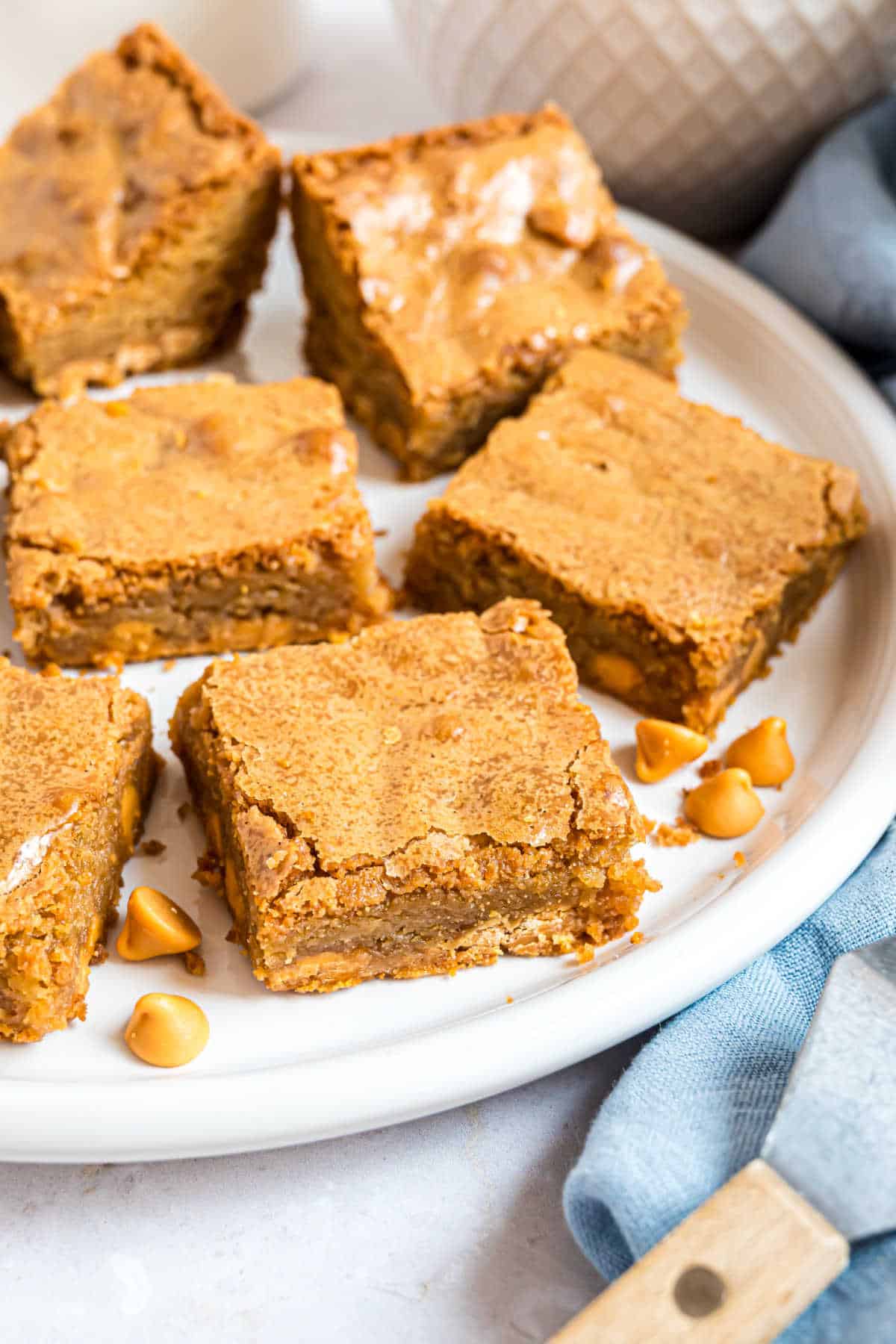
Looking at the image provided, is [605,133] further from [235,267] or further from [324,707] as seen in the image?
[324,707]

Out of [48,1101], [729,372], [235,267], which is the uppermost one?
[729,372]

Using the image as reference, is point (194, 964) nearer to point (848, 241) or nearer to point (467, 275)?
point (467, 275)

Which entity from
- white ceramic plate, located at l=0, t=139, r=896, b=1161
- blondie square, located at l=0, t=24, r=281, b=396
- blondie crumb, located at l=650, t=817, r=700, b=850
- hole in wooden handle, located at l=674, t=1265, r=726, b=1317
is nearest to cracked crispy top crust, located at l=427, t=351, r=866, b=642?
white ceramic plate, located at l=0, t=139, r=896, b=1161

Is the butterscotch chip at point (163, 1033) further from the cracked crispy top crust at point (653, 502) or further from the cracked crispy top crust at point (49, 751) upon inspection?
the cracked crispy top crust at point (653, 502)

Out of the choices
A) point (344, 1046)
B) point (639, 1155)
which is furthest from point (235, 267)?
point (639, 1155)

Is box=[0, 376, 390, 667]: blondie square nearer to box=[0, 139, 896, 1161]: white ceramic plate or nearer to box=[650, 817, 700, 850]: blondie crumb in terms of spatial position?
box=[0, 139, 896, 1161]: white ceramic plate

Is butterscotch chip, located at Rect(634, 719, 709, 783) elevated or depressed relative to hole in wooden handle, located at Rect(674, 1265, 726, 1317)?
depressed
